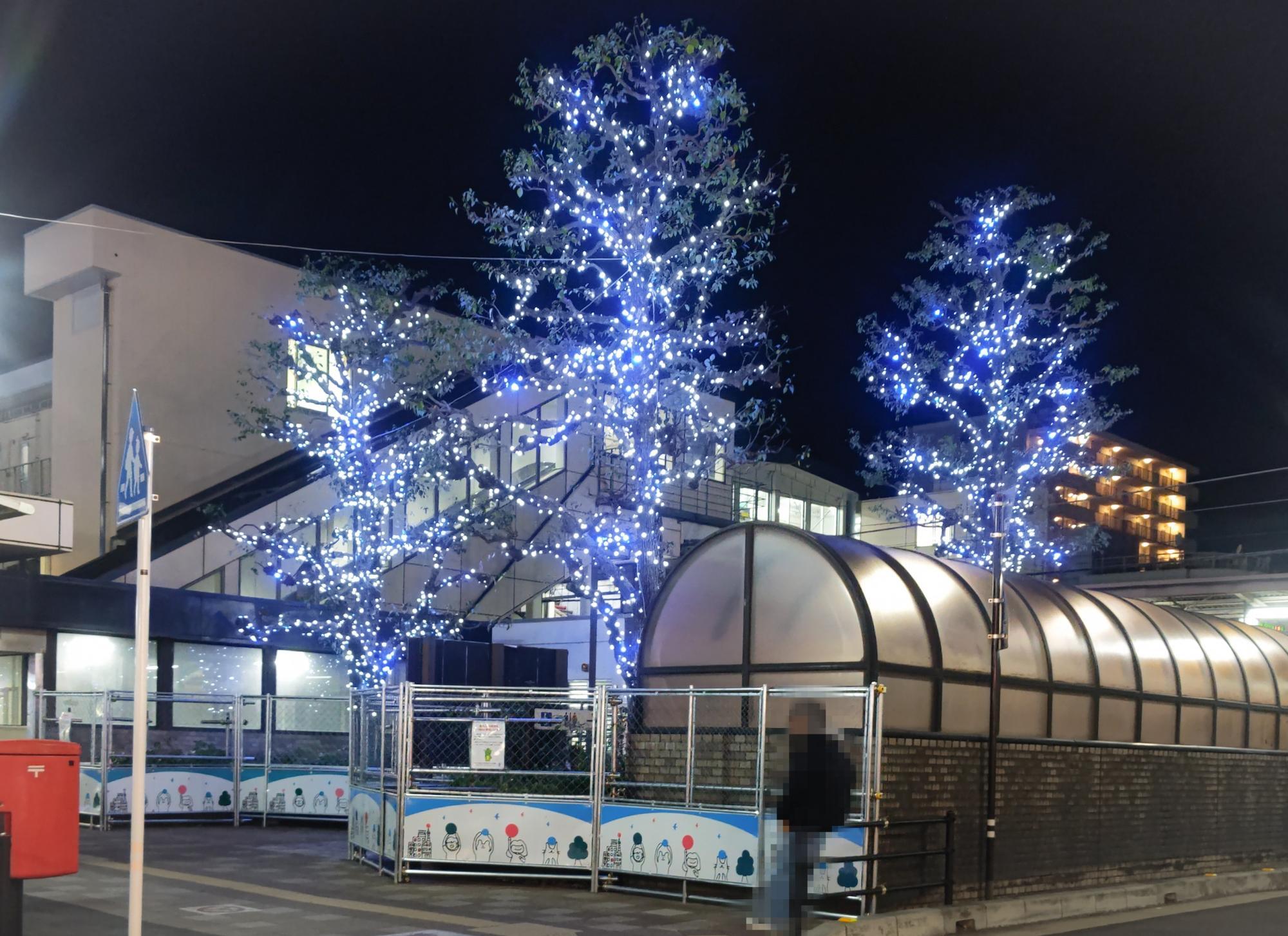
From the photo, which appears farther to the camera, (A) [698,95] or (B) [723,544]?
(A) [698,95]

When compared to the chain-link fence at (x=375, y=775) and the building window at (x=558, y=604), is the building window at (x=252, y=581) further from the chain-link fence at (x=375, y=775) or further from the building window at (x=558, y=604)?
the chain-link fence at (x=375, y=775)

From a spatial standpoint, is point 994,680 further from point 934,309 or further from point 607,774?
point 934,309

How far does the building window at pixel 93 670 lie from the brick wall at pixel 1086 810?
57.7 feet

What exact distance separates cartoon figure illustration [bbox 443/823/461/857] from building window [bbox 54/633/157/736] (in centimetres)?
1310

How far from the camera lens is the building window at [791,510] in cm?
4556

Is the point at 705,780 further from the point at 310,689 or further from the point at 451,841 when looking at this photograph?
the point at 310,689

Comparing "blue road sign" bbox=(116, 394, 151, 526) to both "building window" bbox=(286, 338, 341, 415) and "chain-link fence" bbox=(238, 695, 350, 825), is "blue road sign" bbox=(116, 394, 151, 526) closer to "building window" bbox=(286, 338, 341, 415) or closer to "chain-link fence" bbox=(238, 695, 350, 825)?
"chain-link fence" bbox=(238, 695, 350, 825)

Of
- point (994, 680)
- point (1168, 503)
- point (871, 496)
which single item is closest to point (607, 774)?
point (994, 680)

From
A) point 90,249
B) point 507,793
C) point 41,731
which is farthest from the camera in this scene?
point 90,249

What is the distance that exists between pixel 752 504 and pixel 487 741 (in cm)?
3024

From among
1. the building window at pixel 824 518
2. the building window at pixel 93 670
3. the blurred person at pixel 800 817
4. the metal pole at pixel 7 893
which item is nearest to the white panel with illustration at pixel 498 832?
the blurred person at pixel 800 817

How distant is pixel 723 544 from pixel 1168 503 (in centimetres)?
11554

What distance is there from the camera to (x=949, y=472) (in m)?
27.4

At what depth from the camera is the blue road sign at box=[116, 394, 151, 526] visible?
25.6 feet
